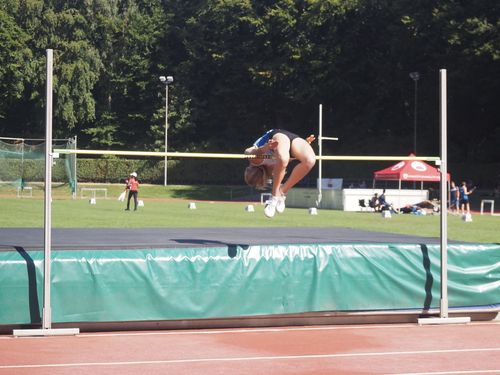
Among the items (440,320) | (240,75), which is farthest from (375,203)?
(240,75)

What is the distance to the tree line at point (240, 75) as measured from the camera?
152 ft

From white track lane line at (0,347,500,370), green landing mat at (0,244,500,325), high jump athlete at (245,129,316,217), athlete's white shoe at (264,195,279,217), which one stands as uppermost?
high jump athlete at (245,129,316,217)

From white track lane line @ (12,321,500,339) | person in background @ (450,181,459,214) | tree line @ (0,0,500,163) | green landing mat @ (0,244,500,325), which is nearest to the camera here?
green landing mat @ (0,244,500,325)

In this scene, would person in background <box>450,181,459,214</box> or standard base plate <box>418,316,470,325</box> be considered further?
person in background <box>450,181,459,214</box>

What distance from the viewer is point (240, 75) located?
51.2 metres

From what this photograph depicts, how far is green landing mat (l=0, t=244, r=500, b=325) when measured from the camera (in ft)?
28.4

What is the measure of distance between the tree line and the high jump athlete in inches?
1352

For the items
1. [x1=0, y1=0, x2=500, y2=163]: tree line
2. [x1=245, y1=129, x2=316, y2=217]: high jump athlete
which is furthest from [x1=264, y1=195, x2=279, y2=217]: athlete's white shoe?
[x1=0, y1=0, x2=500, y2=163]: tree line

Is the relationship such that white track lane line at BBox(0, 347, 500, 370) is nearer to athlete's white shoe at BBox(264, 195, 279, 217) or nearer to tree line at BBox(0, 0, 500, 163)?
athlete's white shoe at BBox(264, 195, 279, 217)

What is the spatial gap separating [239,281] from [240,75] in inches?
1683

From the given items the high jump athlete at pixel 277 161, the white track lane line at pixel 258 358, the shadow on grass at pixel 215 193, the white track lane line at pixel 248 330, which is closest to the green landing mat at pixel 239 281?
the white track lane line at pixel 248 330

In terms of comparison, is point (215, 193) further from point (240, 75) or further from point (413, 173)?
point (413, 173)

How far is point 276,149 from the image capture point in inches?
346

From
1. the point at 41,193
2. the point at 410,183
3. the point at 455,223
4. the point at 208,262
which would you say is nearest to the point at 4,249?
the point at 208,262
